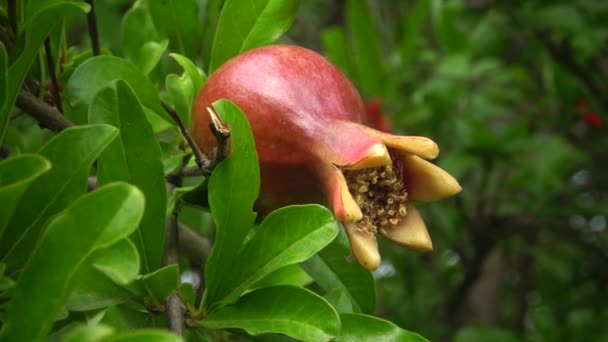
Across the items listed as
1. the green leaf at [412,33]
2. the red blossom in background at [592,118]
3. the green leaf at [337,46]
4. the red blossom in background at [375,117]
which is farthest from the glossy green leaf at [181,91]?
the red blossom in background at [592,118]

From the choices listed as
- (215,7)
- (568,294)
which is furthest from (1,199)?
(568,294)

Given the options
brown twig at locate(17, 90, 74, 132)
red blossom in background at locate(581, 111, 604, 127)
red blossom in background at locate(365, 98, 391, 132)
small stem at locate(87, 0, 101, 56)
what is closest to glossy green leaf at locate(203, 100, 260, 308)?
brown twig at locate(17, 90, 74, 132)

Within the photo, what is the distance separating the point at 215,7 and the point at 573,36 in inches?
52.9

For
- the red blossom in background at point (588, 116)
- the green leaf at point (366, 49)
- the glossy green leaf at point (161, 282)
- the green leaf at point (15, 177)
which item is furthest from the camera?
the red blossom in background at point (588, 116)

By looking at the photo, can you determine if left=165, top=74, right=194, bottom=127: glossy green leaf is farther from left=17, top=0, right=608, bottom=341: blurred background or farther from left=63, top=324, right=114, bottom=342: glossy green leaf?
left=17, top=0, right=608, bottom=341: blurred background

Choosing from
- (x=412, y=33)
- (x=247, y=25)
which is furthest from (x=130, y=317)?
(x=412, y=33)

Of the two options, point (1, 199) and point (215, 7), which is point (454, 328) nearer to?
point (215, 7)

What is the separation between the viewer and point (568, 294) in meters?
2.97

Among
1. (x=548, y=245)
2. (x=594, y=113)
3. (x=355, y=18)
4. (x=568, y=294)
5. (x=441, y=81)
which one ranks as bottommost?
(x=568, y=294)

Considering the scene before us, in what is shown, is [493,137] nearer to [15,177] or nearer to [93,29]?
[93,29]

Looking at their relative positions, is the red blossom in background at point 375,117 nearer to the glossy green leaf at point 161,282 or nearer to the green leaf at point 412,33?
the green leaf at point 412,33

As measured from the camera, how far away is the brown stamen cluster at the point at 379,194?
81 cm

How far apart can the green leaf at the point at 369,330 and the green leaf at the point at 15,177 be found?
34 centimetres

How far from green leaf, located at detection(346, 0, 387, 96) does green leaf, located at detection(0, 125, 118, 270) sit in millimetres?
1205
